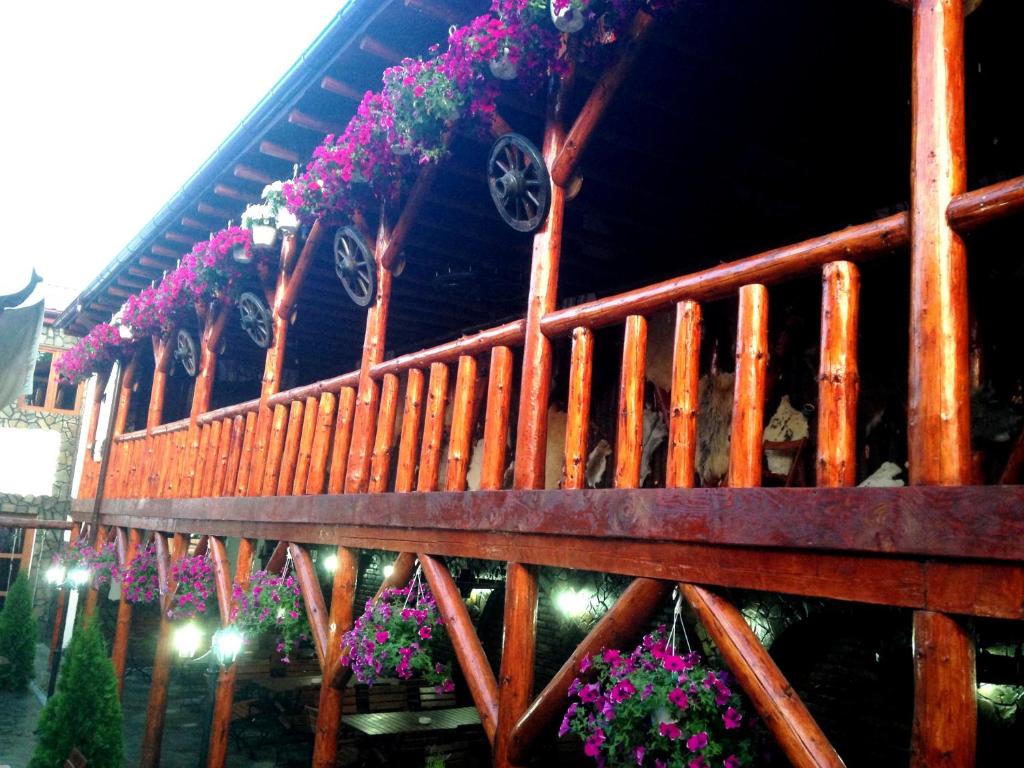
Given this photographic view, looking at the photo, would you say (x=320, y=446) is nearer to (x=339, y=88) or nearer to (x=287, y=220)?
(x=287, y=220)

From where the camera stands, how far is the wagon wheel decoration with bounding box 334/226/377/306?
6664 millimetres

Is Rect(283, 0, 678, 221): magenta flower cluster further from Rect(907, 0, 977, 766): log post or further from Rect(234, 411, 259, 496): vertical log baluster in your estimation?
Rect(234, 411, 259, 496): vertical log baluster

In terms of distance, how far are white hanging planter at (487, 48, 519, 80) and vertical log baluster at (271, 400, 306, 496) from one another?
139 inches

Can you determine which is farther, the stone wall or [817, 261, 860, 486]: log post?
the stone wall

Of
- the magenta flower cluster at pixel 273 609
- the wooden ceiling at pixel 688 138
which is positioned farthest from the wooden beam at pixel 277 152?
the magenta flower cluster at pixel 273 609

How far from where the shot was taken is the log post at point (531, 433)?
14.3ft

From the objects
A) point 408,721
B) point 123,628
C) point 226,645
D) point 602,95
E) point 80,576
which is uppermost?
point 602,95

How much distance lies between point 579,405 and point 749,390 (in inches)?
43.2

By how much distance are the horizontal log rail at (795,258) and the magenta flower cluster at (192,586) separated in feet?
18.8

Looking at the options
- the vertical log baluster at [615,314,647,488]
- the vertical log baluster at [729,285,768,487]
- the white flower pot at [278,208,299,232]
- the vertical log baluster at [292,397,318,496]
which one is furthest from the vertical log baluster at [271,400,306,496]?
the vertical log baluster at [729,285,768,487]

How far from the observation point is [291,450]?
715cm

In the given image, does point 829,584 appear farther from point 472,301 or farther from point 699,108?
point 472,301

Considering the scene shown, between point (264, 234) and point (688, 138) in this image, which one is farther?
point (264, 234)

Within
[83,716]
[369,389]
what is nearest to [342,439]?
[369,389]
